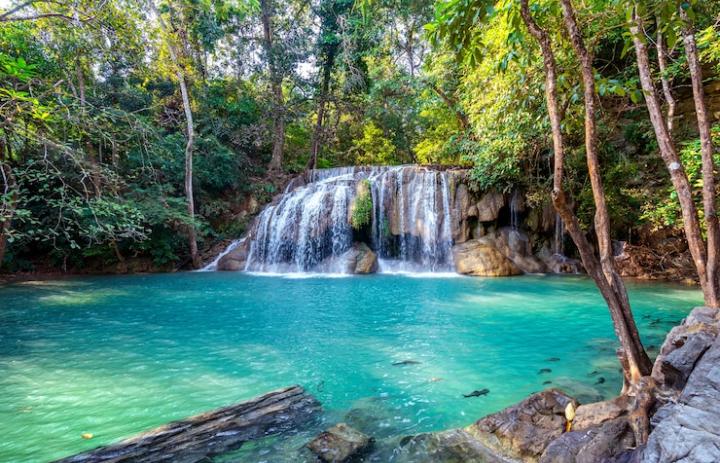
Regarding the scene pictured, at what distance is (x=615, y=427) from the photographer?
2.67 metres

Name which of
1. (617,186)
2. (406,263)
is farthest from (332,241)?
(617,186)

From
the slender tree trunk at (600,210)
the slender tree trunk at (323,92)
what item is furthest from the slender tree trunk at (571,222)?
the slender tree trunk at (323,92)

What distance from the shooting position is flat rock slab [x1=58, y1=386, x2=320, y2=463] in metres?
2.87

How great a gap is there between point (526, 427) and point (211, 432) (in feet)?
8.23

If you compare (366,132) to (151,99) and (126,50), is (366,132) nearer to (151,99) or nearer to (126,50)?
(151,99)

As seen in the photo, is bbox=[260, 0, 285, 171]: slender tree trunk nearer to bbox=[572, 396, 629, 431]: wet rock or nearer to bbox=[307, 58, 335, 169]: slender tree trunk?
bbox=[307, 58, 335, 169]: slender tree trunk

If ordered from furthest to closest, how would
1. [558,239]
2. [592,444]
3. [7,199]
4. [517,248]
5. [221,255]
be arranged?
[221,255], [558,239], [517,248], [7,199], [592,444]

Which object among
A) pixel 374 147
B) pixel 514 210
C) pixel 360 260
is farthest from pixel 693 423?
pixel 374 147

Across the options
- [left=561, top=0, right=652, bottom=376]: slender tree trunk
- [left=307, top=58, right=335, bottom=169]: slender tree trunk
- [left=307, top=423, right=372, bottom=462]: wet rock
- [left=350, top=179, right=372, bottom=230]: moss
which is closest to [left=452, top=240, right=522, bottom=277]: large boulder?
[left=350, top=179, right=372, bottom=230]: moss

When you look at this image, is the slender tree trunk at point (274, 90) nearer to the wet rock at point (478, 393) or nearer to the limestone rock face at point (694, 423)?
the wet rock at point (478, 393)

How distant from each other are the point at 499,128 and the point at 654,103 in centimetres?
576

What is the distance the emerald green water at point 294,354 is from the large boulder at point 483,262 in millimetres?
2933

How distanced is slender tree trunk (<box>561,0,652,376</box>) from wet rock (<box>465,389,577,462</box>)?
0.71 meters

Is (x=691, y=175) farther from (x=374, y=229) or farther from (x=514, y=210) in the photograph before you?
(x=374, y=229)
